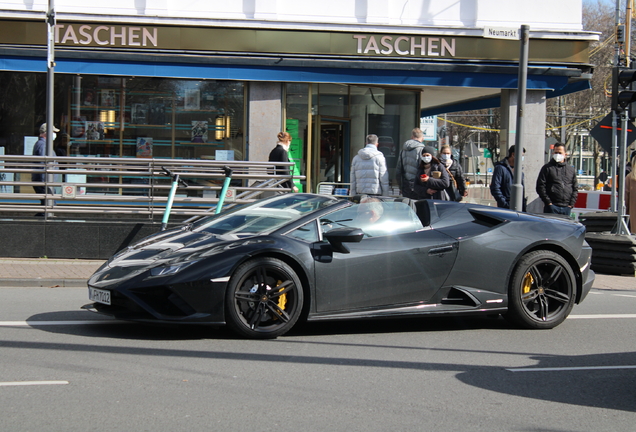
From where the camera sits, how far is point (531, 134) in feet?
56.2

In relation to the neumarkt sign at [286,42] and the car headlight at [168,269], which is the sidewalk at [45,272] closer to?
the car headlight at [168,269]

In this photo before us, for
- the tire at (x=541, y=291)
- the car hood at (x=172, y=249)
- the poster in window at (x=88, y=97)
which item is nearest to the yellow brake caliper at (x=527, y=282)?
the tire at (x=541, y=291)

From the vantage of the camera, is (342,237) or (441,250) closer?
(342,237)

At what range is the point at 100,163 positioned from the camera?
1209 cm

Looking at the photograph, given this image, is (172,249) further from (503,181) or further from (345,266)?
(503,181)

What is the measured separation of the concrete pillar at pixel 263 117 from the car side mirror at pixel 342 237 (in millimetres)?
10225

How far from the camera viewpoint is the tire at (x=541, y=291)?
701 centimetres

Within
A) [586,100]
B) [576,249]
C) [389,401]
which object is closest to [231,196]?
[576,249]

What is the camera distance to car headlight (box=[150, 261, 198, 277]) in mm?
5980

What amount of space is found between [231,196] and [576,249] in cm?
611

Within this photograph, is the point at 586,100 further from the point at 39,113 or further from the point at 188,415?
the point at 188,415

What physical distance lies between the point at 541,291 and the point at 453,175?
5212 millimetres

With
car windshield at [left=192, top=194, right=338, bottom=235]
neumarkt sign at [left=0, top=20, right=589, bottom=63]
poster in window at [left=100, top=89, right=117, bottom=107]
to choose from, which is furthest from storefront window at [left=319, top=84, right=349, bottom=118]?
car windshield at [left=192, top=194, right=338, bottom=235]

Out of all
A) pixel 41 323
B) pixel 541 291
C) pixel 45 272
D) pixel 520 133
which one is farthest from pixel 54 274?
pixel 520 133
